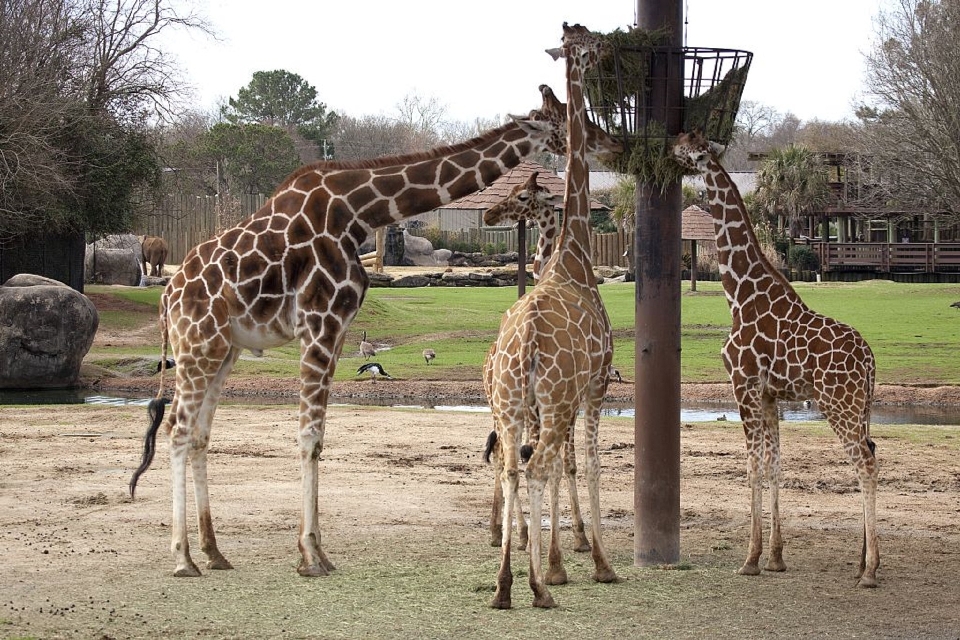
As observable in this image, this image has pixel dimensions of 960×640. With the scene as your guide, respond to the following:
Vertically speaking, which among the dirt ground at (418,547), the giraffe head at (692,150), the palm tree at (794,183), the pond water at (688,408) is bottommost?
the pond water at (688,408)

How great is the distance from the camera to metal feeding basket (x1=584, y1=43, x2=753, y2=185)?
843 centimetres

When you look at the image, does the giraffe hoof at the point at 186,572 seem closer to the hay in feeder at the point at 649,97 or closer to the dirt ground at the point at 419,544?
the dirt ground at the point at 419,544

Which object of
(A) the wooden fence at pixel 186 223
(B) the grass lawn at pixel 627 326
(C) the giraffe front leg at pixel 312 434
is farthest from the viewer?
(A) the wooden fence at pixel 186 223

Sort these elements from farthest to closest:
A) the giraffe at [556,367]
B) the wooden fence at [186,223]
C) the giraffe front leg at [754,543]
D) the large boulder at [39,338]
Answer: the wooden fence at [186,223], the large boulder at [39,338], the giraffe front leg at [754,543], the giraffe at [556,367]

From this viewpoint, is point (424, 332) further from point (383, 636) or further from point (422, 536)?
point (383, 636)

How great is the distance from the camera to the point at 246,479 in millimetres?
11914

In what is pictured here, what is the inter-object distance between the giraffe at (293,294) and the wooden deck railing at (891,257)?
42438 millimetres

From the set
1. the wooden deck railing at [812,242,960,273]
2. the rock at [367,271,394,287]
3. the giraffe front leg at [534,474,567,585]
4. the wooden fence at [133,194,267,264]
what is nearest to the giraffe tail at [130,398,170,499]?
the giraffe front leg at [534,474,567,585]

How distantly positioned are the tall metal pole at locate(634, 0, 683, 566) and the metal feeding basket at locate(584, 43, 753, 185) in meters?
0.02

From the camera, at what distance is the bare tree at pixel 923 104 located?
30.4m

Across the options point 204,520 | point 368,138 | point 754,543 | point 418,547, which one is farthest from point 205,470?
point 368,138

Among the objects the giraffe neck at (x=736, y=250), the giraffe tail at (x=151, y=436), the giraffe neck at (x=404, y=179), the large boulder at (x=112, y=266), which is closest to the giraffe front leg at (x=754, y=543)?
the giraffe neck at (x=736, y=250)

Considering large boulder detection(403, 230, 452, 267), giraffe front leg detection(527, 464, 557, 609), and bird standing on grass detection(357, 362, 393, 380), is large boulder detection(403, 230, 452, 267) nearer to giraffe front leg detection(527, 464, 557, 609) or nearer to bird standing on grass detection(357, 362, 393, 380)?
bird standing on grass detection(357, 362, 393, 380)

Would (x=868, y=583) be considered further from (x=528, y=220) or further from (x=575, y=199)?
(x=528, y=220)
